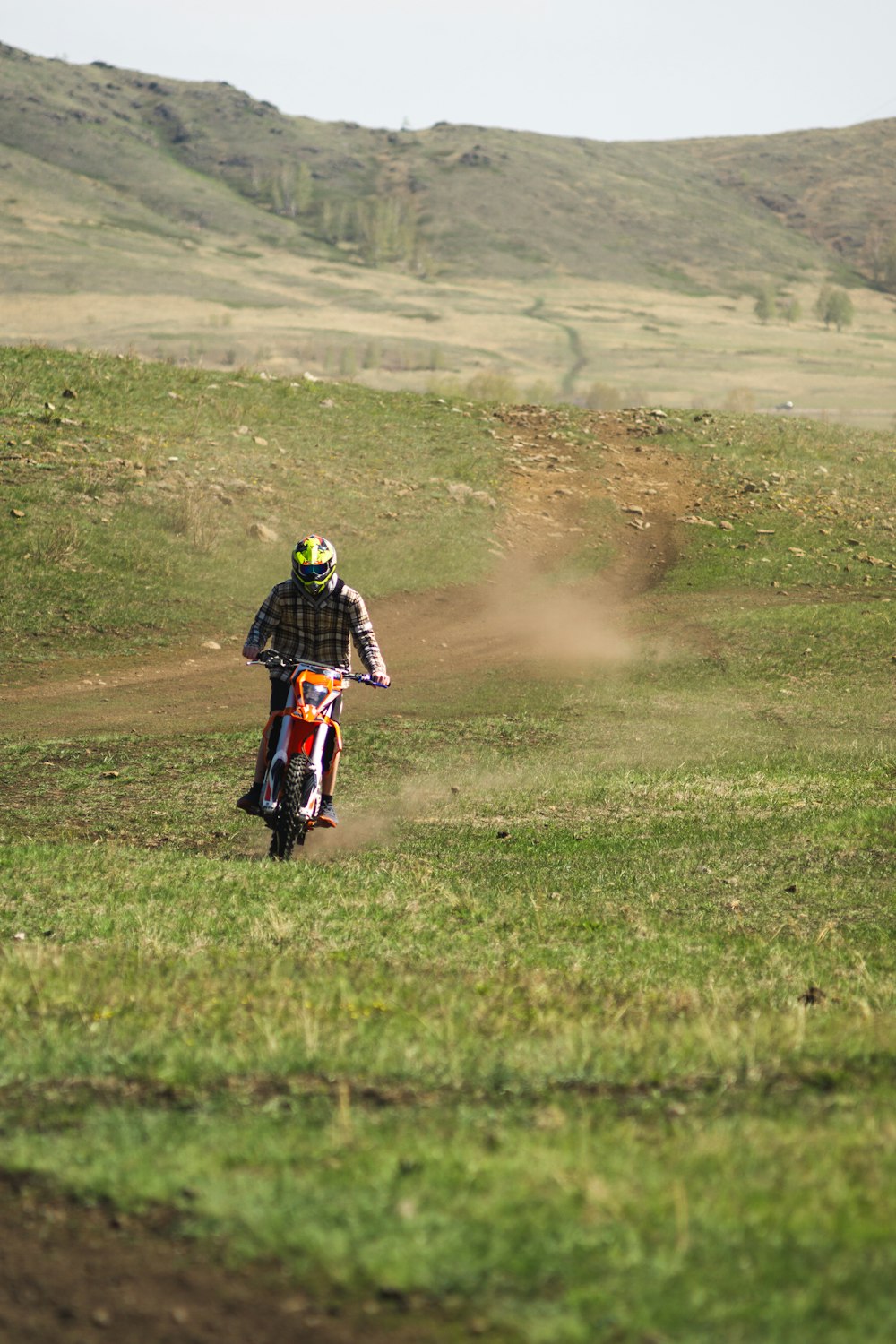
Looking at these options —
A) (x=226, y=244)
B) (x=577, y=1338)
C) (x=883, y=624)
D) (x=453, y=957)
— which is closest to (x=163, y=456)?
(x=883, y=624)

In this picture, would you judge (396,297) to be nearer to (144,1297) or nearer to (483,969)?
(483,969)

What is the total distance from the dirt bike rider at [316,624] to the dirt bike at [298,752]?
1.10 ft

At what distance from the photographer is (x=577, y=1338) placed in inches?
135

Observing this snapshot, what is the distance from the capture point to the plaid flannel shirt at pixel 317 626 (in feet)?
37.2

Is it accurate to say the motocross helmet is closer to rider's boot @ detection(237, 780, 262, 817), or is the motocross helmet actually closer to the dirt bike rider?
the dirt bike rider

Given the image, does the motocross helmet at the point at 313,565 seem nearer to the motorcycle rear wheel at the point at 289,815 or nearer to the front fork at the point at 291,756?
the front fork at the point at 291,756

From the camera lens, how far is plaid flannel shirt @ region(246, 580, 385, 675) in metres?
11.3

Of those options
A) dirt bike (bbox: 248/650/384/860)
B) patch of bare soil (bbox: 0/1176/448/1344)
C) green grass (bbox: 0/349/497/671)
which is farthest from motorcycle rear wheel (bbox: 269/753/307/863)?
green grass (bbox: 0/349/497/671)

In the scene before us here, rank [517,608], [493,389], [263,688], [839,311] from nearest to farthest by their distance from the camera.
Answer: [263,688]
[517,608]
[493,389]
[839,311]

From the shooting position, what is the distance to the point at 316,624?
11391 mm

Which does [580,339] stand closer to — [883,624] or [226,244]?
[226,244]

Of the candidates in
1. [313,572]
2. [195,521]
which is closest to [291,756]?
[313,572]

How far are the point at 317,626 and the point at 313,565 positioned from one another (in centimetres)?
65

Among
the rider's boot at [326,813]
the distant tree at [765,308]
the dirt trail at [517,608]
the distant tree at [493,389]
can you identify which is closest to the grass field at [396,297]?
the distant tree at [493,389]
